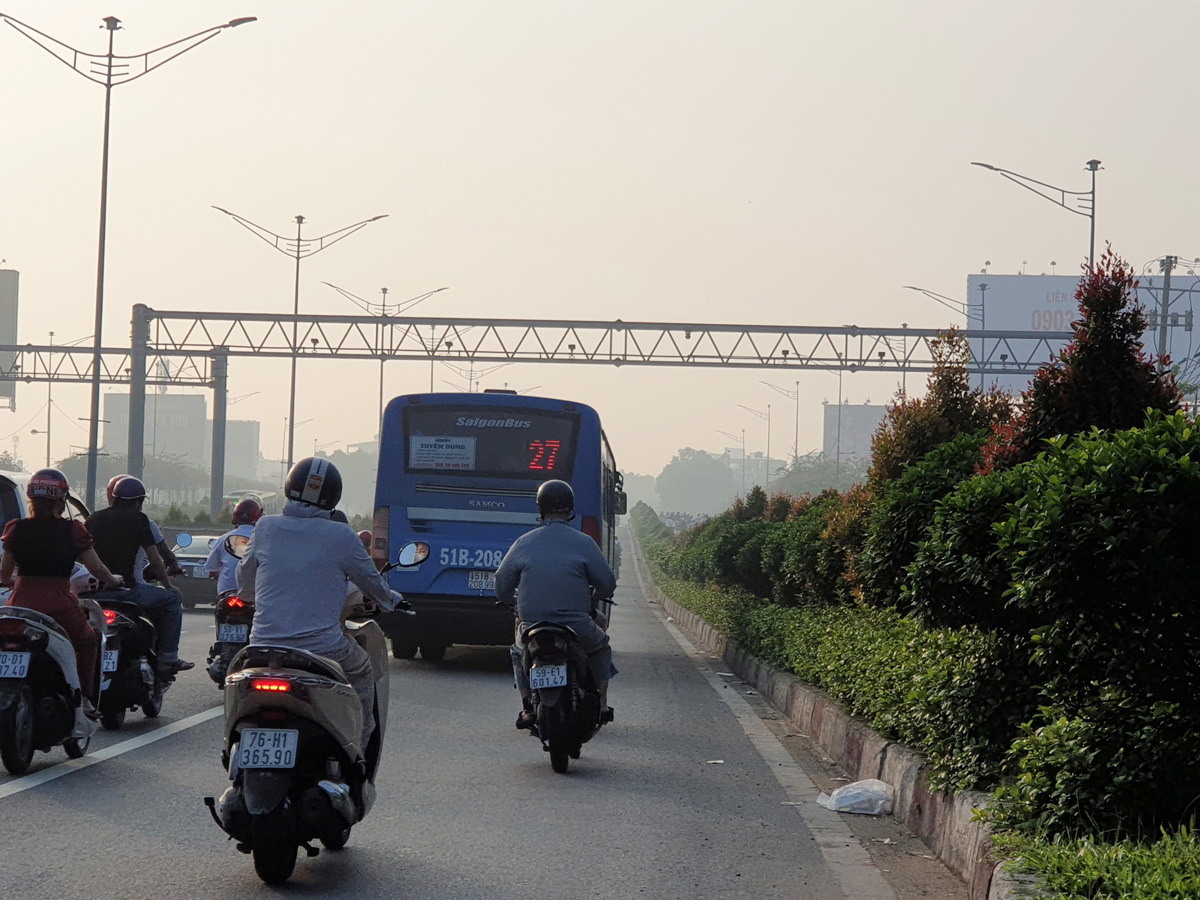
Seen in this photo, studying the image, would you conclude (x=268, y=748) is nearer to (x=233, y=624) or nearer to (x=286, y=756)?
(x=286, y=756)

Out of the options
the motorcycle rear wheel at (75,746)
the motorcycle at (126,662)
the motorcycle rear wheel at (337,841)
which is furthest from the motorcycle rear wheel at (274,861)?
the motorcycle at (126,662)

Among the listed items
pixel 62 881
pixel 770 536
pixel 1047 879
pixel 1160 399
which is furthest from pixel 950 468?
pixel 770 536

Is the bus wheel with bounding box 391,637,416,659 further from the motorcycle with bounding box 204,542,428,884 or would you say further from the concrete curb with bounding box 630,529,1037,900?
the motorcycle with bounding box 204,542,428,884

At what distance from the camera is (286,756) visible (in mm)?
6059

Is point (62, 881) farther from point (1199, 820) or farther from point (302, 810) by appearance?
point (1199, 820)

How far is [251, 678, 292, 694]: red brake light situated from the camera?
611cm

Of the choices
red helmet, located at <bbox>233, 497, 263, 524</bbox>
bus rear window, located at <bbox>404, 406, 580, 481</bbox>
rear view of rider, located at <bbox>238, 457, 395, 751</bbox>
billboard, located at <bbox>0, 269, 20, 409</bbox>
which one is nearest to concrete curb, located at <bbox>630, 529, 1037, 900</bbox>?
rear view of rider, located at <bbox>238, 457, 395, 751</bbox>

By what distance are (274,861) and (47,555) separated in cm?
338

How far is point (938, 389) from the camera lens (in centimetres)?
1577

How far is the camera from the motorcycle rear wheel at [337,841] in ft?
21.4

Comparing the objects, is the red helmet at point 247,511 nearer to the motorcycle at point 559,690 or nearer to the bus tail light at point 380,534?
the bus tail light at point 380,534

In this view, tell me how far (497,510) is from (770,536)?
6684 millimetres

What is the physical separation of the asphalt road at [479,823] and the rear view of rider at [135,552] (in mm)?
623

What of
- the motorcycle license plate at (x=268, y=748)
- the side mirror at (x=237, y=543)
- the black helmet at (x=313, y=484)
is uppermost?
the black helmet at (x=313, y=484)
